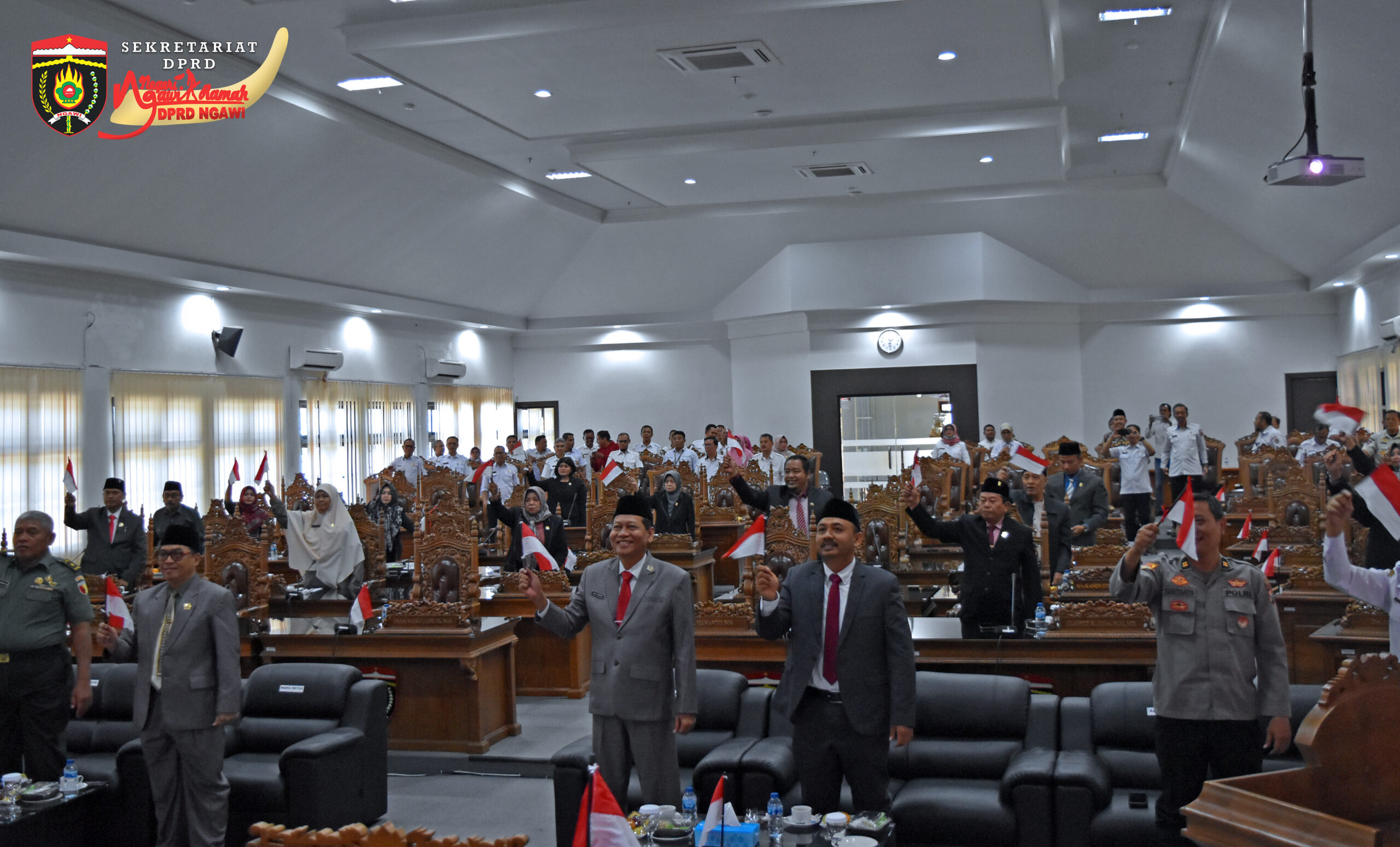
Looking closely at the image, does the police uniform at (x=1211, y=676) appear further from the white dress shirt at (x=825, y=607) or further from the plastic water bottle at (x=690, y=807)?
Answer: the plastic water bottle at (x=690, y=807)

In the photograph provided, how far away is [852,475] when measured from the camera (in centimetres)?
1834

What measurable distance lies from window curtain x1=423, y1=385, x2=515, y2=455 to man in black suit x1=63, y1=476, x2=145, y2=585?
8820 mm

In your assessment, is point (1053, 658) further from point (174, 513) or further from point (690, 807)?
point (174, 513)

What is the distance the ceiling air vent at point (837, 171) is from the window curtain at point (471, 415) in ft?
24.2

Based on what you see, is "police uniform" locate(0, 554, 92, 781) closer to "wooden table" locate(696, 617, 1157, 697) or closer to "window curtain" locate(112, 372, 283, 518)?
"wooden table" locate(696, 617, 1157, 697)

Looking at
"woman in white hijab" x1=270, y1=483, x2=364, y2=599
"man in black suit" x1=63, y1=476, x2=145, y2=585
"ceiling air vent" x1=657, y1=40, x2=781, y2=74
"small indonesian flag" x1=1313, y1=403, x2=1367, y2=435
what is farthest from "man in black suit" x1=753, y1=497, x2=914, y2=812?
"man in black suit" x1=63, y1=476, x2=145, y2=585

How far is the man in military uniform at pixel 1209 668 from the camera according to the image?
3.57 m

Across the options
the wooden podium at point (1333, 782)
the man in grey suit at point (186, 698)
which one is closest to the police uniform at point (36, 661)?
the man in grey suit at point (186, 698)

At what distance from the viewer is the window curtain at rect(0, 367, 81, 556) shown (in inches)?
416

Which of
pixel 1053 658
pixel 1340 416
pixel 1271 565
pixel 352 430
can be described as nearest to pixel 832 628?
pixel 1053 658

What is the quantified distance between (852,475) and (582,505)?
284 inches

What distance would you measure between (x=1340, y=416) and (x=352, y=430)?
13.5 meters

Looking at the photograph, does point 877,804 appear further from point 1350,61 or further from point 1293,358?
point 1293,358

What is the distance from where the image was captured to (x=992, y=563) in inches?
222
